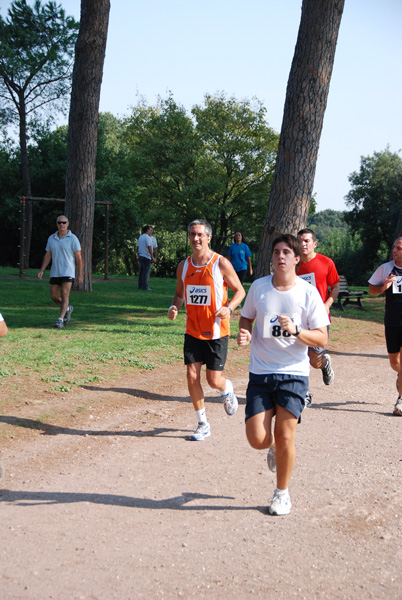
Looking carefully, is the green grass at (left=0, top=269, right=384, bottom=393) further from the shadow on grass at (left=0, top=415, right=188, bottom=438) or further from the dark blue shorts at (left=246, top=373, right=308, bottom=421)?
the dark blue shorts at (left=246, top=373, right=308, bottom=421)

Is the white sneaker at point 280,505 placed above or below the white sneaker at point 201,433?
above

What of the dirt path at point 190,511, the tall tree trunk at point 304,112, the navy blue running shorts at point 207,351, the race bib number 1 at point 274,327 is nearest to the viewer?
the dirt path at point 190,511

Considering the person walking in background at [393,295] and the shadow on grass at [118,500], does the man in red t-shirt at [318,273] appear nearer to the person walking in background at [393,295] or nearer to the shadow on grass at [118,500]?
the person walking in background at [393,295]

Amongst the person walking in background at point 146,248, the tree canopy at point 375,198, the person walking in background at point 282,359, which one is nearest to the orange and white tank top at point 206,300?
the person walking in background at point 282,359

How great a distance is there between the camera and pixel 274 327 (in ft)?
14.5

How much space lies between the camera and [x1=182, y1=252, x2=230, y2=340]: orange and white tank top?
20.1 feet

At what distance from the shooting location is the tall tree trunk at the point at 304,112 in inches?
489

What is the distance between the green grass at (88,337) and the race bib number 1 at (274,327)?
401 cm

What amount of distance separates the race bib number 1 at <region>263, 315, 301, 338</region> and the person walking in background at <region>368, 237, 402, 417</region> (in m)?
3.23

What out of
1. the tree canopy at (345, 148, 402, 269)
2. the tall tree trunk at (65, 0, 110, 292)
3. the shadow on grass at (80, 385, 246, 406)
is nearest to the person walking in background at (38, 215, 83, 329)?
the shadow on grass at (80, 385, 246, 406)

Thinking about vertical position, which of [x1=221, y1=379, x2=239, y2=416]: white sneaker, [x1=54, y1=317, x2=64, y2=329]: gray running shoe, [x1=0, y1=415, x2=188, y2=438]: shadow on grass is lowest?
[x1=0, y1=415, x2=188, y2=438]: shadow on grass

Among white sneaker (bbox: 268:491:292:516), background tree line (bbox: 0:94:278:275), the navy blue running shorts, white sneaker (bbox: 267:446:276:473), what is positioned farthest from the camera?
background tree line (bbox: 0:94:278:275)

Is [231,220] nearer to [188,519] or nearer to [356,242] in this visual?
[356,242]

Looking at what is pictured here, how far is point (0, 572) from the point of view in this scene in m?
3.38
